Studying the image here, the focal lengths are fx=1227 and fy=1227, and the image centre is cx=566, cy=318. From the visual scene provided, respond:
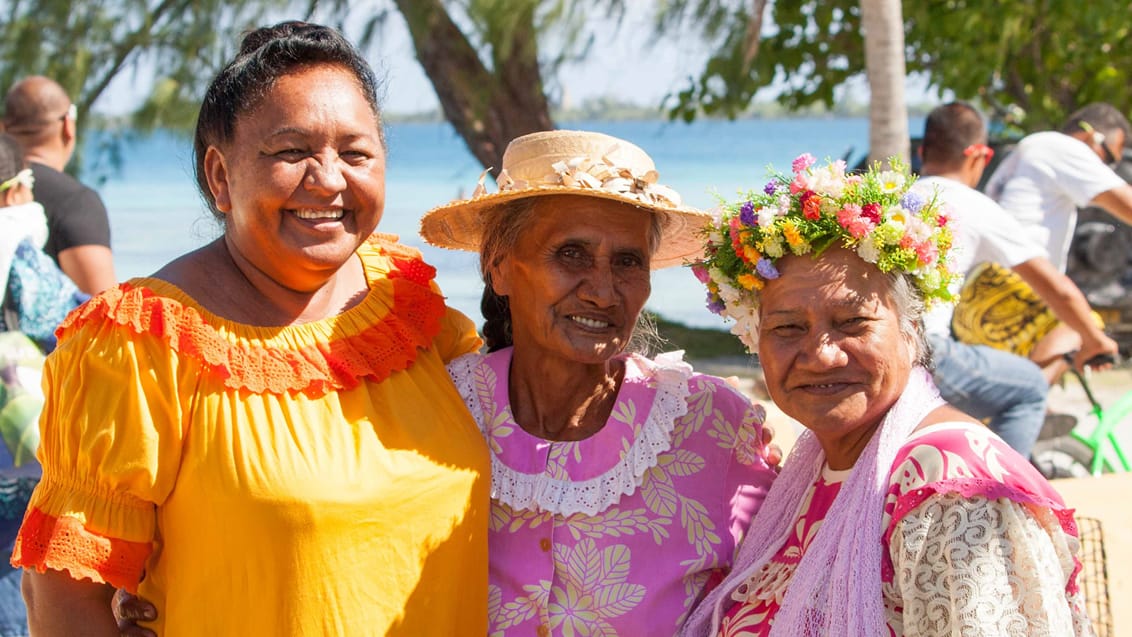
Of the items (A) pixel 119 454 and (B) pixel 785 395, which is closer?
(A) pixel 119 454

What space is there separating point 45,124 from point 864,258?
16.5ft

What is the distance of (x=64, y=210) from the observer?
5.76 m

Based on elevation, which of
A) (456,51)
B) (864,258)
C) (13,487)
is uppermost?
(864,258)

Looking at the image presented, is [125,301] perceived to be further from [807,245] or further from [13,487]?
[13,487]

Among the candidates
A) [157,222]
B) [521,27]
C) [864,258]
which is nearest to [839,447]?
[864,258]

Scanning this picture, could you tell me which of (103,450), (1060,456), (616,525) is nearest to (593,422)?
(616,525)

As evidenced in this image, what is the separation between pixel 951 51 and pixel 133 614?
328 inches

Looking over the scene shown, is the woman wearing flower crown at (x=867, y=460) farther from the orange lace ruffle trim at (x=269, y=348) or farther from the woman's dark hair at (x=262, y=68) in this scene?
the woman's dark hair at (x=262, y=68)

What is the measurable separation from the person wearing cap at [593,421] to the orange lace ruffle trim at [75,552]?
80cm

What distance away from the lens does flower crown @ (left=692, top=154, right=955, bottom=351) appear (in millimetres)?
2439

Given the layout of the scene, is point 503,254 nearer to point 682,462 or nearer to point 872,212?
point 682,462

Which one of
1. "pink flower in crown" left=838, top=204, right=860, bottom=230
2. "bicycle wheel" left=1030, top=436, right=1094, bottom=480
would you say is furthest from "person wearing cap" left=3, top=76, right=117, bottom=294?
"bicycle wheel" left=1030, top=436, right=1094, bottom=480

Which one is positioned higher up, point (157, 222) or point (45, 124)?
point (45, 124)

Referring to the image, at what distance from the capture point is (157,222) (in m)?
31.2
